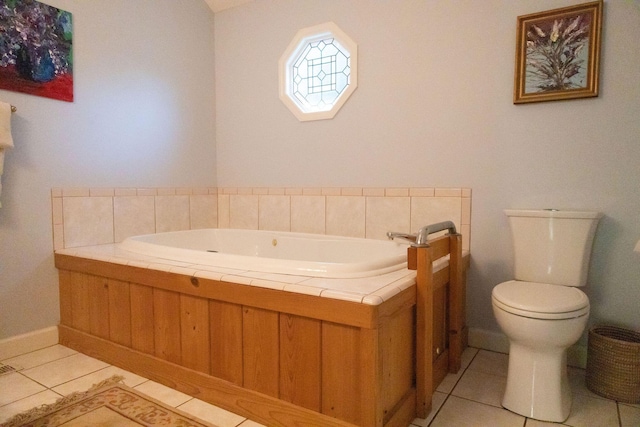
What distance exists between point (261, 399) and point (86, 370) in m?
1.08

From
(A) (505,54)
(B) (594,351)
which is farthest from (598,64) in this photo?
(B) (594,351)

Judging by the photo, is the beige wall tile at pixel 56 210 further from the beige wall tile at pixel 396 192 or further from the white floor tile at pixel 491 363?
the white floor tile at pixel 491 363

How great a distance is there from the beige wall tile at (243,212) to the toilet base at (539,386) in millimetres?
2106

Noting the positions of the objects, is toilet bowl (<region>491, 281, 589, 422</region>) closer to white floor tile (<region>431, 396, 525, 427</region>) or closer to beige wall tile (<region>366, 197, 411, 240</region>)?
white floor tile (<region>431, 396, 525, 427</region>)

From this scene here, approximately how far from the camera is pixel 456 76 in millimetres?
2326

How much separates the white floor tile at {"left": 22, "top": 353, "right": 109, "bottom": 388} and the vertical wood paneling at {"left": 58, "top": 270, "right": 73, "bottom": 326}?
26 cm

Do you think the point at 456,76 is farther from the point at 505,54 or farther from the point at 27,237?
the point at 27,237

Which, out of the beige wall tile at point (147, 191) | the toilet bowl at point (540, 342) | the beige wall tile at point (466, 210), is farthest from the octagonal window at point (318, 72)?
the toilet bowl at point (540, 342)

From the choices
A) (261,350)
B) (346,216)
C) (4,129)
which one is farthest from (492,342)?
(4,129)

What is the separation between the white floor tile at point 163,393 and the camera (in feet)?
5.74

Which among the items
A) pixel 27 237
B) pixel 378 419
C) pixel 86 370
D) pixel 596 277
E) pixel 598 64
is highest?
pixel 598 64

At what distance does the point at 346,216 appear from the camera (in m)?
2.75

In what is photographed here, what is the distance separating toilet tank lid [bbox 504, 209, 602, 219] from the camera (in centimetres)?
189

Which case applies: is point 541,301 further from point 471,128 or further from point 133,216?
point 133,216
